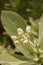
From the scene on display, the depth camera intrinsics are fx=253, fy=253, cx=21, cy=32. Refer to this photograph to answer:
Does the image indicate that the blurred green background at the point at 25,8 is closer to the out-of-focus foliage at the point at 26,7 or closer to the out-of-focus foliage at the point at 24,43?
the out-of-focus foliage at the point at 26,7

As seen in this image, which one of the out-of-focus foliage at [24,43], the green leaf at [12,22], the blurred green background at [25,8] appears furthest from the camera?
the blurred green background at [25,8]

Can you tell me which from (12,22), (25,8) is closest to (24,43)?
(12,22)

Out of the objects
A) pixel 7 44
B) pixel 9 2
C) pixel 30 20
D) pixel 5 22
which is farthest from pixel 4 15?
pixel 9 2

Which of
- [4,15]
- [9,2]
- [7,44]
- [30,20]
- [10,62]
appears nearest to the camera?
[10,62]

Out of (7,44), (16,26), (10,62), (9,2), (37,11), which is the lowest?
(10,62)

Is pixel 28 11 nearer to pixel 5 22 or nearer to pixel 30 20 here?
pixel 30 20

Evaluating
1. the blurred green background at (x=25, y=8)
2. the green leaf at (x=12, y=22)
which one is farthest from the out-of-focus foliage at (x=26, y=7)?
the green leaf at (x=12, y=22)

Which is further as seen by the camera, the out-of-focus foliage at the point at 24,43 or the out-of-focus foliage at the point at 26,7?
the out-of-focus foliage at the point at 26,7

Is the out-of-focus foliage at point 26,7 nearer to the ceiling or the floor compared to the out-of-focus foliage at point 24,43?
nearer to the ceiling
